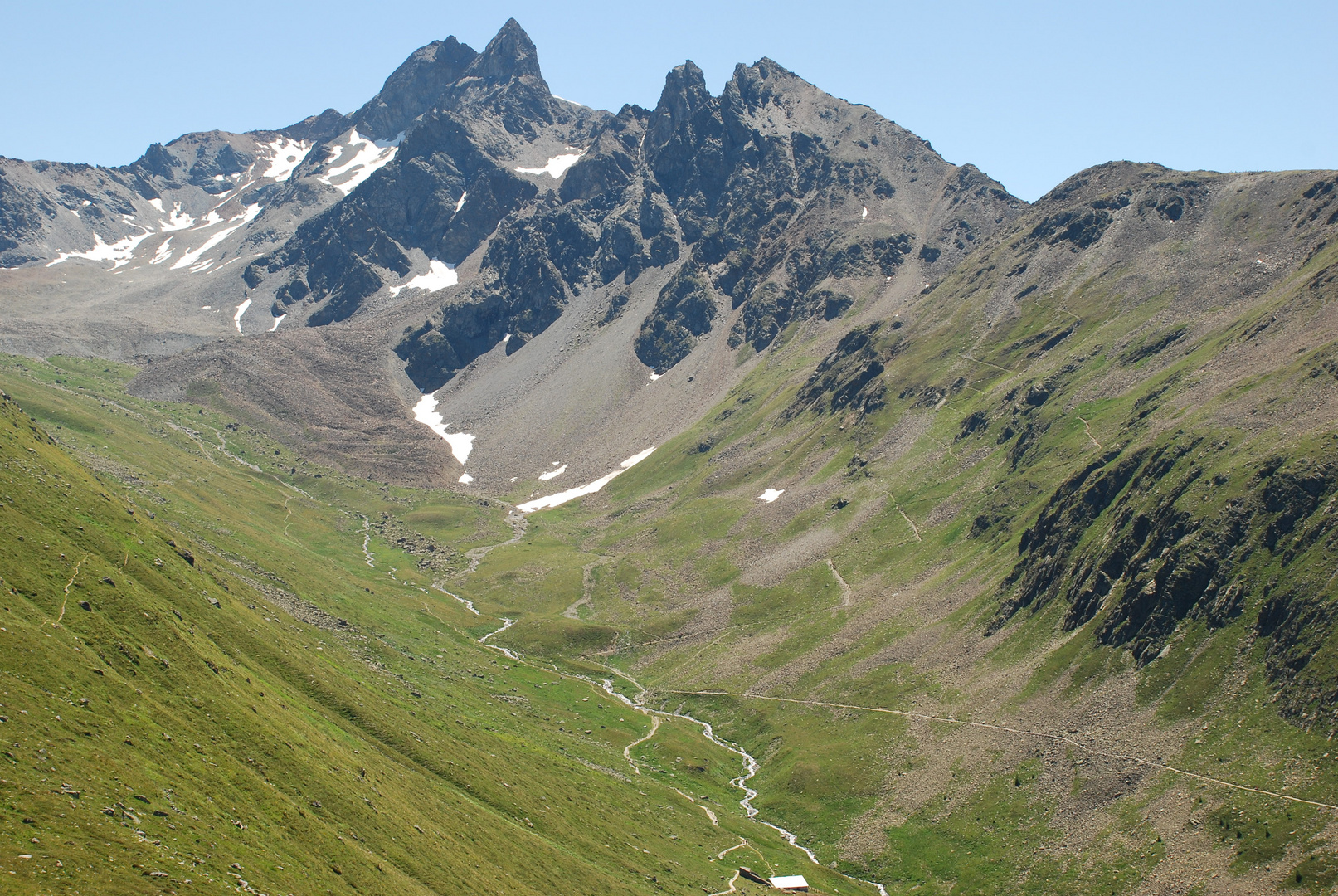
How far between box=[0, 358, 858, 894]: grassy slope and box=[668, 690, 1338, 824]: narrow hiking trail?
16.4 m

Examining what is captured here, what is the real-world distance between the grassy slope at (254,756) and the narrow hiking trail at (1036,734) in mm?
16371

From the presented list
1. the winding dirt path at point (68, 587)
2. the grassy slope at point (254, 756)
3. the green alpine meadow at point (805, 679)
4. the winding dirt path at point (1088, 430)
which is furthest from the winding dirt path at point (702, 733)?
the winding dirt path at point (68, 587)

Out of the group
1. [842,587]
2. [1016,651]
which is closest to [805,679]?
[842,587]

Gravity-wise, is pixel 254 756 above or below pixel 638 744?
above

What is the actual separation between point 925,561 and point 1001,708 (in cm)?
5014

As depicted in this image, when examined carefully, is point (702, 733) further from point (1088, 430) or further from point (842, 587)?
point (1088, 430)

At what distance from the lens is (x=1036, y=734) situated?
9856cm

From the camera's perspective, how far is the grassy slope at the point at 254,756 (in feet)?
133

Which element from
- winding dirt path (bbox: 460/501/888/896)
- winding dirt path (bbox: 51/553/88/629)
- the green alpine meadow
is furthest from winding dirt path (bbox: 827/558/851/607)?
winding dirt path (bbox: 51/553/88/629)

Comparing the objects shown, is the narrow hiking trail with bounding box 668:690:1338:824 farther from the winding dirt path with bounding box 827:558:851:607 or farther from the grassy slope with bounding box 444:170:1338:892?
the winding dirt path with bounding box 827:558:851:607

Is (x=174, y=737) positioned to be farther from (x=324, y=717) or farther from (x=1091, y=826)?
(x=1091, y=826)

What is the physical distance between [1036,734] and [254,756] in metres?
80.1

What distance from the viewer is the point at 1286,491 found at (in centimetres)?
9725

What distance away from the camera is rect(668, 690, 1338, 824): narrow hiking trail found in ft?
243
